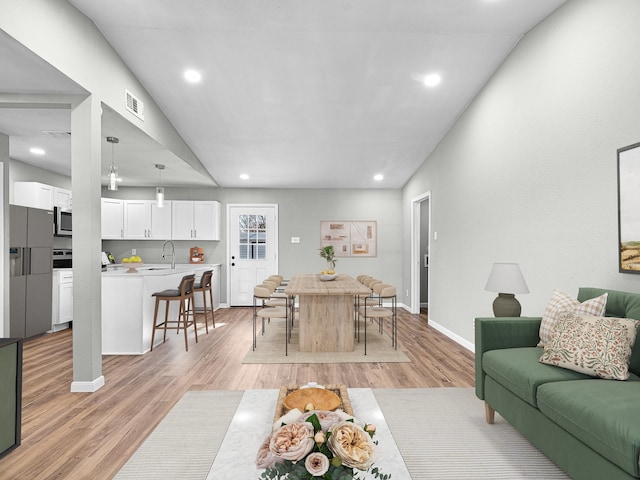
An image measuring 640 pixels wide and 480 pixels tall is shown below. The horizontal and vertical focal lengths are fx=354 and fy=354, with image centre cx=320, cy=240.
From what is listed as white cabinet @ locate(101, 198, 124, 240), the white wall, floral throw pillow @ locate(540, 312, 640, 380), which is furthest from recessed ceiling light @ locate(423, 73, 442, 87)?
white cabinet @ locate(101, 198, 124, 240)

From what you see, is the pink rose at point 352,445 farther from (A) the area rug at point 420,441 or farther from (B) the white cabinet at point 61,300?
(B) the white cabinet at point 61,300

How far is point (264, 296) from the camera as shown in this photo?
4254mm

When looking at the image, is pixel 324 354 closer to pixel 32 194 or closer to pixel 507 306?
pixel 507 306

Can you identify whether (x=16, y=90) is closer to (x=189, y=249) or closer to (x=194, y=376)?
(x=194, y=376)

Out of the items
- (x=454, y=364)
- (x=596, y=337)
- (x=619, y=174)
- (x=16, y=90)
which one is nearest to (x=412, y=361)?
(x=454, y=364)

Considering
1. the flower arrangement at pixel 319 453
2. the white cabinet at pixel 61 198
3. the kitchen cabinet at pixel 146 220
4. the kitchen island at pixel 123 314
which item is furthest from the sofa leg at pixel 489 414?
the white cabinet at pixel 61 198

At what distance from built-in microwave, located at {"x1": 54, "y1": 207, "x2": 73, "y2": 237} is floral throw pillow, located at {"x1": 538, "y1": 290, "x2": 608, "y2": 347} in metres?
6.23

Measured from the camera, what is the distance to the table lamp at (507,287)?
9.53ft

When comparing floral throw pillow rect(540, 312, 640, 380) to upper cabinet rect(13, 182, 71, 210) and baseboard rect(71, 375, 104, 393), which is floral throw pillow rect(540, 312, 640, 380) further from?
upper cabinet rect(13, 182, 71, 210)

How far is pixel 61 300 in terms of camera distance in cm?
525

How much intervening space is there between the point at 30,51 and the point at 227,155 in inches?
137

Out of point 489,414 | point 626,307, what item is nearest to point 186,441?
point 489,414

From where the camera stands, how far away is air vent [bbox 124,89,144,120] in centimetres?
364

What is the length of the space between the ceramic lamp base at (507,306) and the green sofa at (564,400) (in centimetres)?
40
